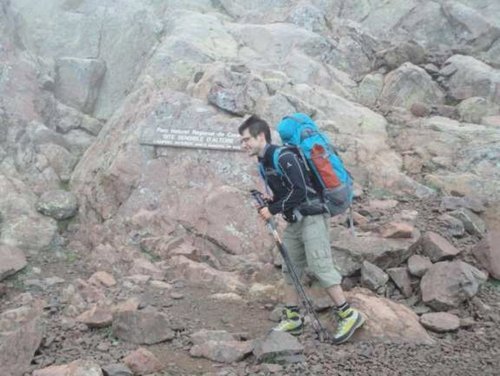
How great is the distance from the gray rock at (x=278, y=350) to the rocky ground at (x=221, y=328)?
9 centimetres

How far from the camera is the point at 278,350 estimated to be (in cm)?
607

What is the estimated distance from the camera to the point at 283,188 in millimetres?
6590

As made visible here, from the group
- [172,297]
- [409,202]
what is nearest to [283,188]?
[172,297]

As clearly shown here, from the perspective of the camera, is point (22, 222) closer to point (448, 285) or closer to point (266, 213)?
point (266, 213)

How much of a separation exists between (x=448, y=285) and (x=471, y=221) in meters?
2.27

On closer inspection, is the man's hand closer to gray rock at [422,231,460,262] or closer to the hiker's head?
the hiker's head

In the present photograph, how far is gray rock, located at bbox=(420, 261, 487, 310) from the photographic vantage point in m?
7.33

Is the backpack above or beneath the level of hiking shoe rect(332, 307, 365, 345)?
above

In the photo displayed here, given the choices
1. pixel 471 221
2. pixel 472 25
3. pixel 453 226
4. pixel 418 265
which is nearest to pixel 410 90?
pixel 472 25

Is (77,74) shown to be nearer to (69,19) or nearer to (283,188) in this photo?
(69,19)

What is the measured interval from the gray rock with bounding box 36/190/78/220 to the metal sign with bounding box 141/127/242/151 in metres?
1.89

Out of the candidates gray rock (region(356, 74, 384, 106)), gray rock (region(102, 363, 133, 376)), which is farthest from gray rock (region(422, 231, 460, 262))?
gray rock (region(356, 74, 384, 106))

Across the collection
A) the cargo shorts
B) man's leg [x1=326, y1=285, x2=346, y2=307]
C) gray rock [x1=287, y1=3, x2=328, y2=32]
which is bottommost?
man's leg [x1=326, y1=285, x2=346, y2=307]

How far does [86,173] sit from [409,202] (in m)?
6.21
